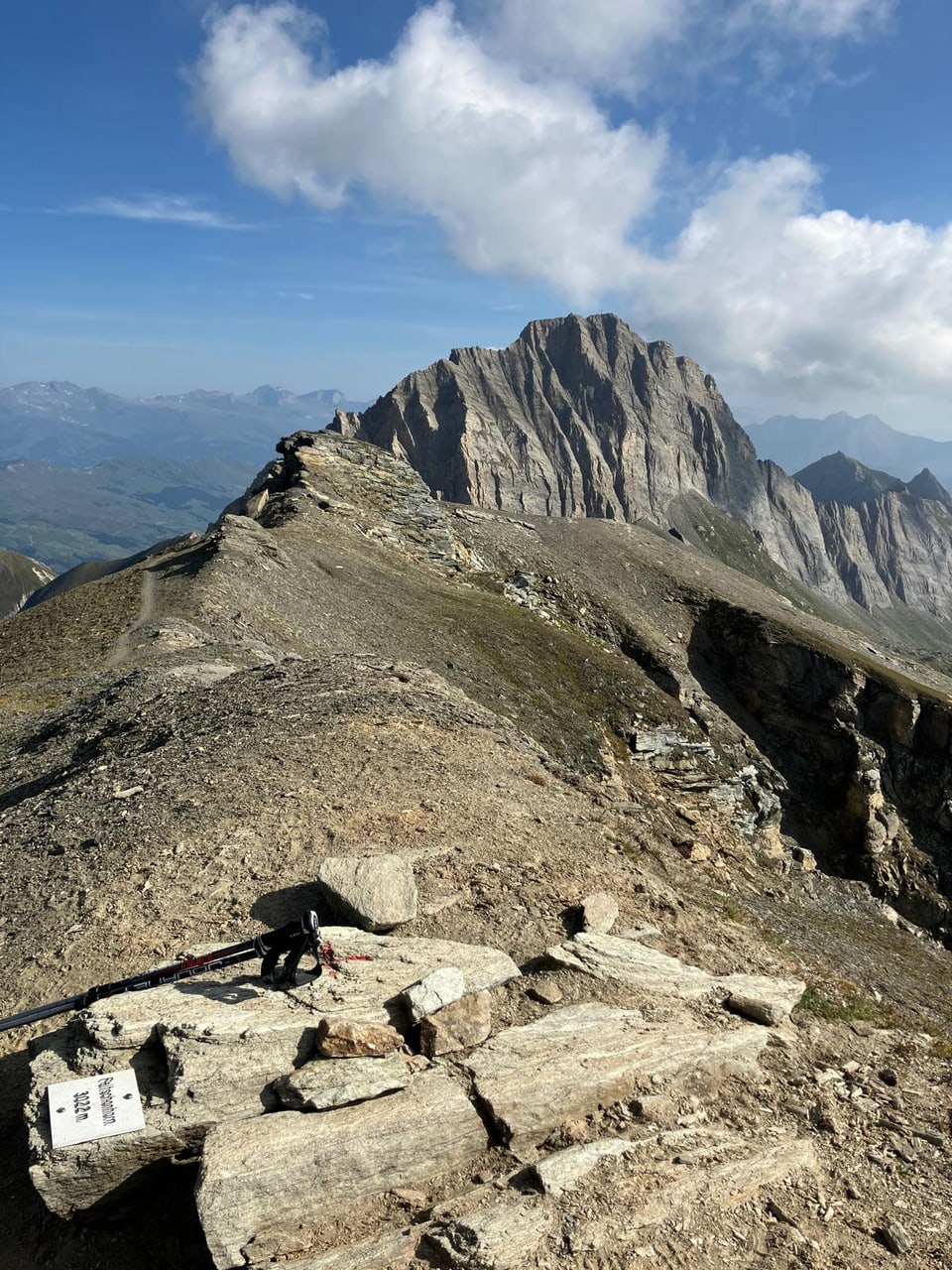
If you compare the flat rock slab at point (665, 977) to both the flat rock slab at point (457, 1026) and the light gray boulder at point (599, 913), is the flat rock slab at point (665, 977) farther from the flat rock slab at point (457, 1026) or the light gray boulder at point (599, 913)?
the flat rock slab at point (457, 1026)

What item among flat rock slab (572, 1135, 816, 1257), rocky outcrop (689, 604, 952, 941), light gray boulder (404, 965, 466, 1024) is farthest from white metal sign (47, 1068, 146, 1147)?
rocky outcrop (689, 604, 952, 941)

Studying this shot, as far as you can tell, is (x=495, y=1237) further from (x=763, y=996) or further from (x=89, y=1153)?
(x=763, y=996)

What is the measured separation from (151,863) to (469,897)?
6.28 m

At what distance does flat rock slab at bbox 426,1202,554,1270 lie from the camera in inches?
308

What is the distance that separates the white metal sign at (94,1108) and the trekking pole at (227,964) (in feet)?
4.62

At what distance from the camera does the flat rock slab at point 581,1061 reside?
9.50 metres

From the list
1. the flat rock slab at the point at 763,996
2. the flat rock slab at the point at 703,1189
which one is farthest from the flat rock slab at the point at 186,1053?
the flat rock slab at the point at 763,996

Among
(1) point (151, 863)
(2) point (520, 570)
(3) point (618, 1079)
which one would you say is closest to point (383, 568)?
(2) point (520, 570)

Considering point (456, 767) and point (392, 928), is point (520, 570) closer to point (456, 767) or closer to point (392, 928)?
point (456, 767)

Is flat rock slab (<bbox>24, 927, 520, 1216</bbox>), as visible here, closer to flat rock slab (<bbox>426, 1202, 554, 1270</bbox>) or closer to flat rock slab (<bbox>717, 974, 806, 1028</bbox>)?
flat rock slab (<bbox>426, 1202, 554, 1270</bbox>)

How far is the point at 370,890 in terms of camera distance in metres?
12.9

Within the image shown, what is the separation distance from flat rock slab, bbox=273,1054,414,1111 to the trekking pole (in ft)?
4.46

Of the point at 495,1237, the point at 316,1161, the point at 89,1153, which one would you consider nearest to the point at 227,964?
the point at 89,1153

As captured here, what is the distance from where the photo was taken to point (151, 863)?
14367mm
